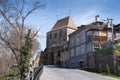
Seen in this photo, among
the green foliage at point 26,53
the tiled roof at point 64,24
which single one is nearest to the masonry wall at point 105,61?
the green foliage at point 26,53

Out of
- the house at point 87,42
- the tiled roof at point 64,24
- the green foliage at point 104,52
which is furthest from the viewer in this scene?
the tiled roof at point 64,24

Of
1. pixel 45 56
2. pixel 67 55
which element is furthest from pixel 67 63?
pixel 45 56

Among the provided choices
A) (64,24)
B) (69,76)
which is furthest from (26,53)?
(64,24)

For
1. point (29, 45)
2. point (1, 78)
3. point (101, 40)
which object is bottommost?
point (1, 78)

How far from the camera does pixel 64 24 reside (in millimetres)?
88750

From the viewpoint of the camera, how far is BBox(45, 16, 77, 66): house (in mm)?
82875

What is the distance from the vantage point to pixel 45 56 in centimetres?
9231

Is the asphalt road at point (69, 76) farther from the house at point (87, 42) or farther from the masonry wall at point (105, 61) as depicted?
the house at point (87, 42)

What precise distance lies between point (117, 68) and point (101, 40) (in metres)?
17.7

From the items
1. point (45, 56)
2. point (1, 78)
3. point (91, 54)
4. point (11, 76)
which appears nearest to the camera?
point (1, 78)

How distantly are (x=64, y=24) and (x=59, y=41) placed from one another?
226 inches

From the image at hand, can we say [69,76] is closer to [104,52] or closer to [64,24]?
[104,52]

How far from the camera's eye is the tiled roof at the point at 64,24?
87.2 m

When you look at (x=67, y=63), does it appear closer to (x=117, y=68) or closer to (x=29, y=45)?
(x=117, y=68)
